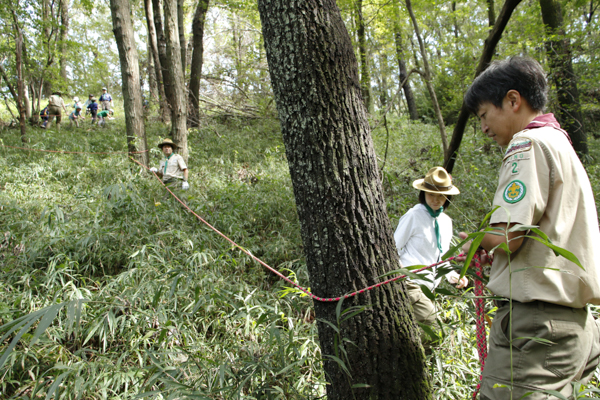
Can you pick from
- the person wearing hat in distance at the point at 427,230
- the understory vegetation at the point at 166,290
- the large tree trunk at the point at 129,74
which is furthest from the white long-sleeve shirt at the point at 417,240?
the large tree trunk at the point at 129,74

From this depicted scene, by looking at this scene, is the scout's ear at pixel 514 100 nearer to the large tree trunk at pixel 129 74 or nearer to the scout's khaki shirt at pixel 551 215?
the scout's khaki shirt at pixel 551 215

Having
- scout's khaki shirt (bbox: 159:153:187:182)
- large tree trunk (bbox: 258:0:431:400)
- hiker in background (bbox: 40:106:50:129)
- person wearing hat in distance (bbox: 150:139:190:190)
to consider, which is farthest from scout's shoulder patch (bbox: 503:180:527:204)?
hiker in background (bbox: 40:106:50:129)

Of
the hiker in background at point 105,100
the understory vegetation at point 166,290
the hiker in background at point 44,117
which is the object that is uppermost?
the hiker in background at point 105,100

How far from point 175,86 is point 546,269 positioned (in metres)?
7.96

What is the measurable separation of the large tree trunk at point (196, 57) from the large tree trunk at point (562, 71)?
28.8 ft

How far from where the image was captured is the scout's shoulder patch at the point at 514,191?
4.03 feet

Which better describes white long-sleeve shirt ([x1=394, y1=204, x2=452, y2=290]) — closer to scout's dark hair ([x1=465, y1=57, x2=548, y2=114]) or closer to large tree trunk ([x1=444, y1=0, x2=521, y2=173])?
large tree trunk ([x1=444, y1=0, x2=521, y2=173])

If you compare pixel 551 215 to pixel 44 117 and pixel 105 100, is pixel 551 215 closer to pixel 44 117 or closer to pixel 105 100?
pixel 44 117

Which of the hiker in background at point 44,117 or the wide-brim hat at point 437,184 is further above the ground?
the hiker in background at point 44,117

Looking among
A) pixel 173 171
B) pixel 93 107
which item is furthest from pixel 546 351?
pixel 93 107

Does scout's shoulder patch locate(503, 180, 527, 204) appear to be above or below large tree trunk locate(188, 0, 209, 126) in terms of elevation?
below

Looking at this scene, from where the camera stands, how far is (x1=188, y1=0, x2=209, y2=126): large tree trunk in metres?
10.8

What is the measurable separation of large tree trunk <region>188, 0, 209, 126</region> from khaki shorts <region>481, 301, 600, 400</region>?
11670mm

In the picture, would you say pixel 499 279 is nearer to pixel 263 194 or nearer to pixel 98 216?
pixel 98 216
